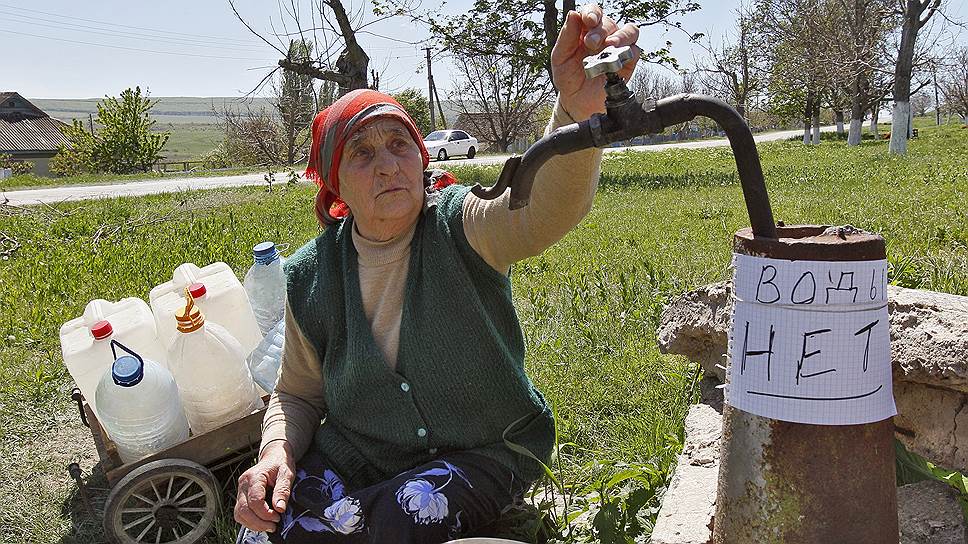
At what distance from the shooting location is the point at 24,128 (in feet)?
220

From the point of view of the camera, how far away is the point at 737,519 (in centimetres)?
116

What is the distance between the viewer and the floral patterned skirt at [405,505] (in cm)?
189

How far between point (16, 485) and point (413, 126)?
2526 mm

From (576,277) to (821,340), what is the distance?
13.4 feet

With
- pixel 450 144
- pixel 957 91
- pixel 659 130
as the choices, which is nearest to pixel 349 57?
pixel 659 130

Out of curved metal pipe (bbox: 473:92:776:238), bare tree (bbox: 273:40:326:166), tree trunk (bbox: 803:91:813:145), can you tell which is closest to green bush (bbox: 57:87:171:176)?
bare tree (bbox: 273:40:326:166)

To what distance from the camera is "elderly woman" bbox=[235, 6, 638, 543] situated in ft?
6.39

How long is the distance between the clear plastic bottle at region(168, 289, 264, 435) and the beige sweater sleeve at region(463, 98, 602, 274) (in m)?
1.22

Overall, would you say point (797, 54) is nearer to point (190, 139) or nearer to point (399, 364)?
point (399, 364)

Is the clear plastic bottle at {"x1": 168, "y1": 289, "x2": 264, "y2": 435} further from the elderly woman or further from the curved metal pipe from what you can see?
the curved metal pipe

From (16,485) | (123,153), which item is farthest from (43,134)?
(16,485)

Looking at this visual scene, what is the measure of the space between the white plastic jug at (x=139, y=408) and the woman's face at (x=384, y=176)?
3.49ft

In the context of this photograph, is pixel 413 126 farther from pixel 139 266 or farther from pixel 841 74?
pixel 841 74

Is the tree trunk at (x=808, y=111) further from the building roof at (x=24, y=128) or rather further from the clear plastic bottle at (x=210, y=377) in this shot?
the building roof at (x=24, y=128)
